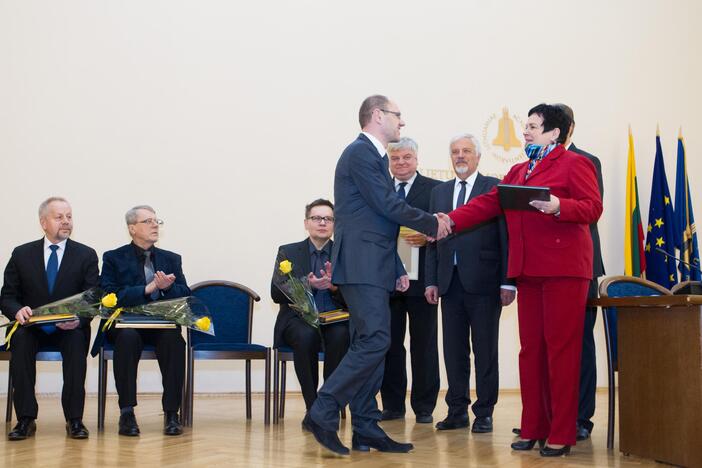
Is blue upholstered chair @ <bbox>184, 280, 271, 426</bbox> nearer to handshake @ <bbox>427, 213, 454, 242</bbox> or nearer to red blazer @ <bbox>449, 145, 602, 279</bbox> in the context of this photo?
handshake @ <bbox>427, 213, 454, 242</bbox>

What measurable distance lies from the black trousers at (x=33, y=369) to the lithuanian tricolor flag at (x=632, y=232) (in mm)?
4967

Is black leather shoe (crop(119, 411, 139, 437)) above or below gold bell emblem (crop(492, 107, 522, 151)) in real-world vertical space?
below

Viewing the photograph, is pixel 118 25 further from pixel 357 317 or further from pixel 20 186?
pixel 357 317

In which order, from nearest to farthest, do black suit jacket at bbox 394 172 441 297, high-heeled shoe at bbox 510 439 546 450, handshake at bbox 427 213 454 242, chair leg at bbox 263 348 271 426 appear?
high-heeled shoe at bbox 510 439 546 450, handshake at bbox 427 213 454 242, chair leg at bbox 263 348 271 426, black suit jacket at bbox 394 172 441 297

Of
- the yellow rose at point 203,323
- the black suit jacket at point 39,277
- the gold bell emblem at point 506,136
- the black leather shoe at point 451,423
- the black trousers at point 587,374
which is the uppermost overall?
the gold bell emblem at point 506,136

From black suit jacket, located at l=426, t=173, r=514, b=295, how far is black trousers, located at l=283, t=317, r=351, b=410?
2.07 feet

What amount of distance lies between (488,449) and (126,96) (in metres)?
4.08

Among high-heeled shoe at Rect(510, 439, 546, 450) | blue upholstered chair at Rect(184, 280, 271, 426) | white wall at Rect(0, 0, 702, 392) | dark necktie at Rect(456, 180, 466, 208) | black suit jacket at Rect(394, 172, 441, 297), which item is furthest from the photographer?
white wall at Rect(0, 0, 702, 392)

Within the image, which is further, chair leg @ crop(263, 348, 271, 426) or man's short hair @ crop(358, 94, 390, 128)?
chair leg @ crop(263, 348, 271, 426)

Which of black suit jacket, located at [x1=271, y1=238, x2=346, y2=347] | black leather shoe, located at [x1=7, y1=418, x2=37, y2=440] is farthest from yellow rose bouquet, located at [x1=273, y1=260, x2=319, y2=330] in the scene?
black leather shoe, located at [x1=7, y1=418, x2=37, y2=440]

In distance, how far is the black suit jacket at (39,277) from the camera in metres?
4.24

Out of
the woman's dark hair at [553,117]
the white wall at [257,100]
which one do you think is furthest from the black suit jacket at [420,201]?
the white wall at [257,100]

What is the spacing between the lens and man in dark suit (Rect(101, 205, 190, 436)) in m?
4.11

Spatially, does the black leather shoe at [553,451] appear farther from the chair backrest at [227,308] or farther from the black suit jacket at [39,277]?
the black suit jacket at [39,277]
